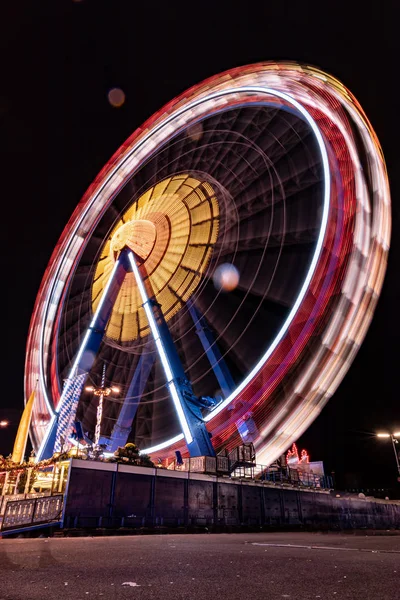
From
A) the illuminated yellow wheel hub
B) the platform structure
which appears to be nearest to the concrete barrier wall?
the platform structure

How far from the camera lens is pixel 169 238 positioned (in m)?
20.3

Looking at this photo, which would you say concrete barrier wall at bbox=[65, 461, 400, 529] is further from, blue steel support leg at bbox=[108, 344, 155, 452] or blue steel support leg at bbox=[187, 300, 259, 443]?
blue steel support leg at bbox=[108, 344, 155, 452]

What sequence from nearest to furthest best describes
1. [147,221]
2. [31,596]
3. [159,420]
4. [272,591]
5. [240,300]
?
[31,596] < [272,591] < [240,300] < [147,221] < [159,420]

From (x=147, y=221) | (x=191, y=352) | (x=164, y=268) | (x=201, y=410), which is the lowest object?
(x=201, y=410)

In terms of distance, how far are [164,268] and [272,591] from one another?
60.2ft

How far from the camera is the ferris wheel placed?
14727mm

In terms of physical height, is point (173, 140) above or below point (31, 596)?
above

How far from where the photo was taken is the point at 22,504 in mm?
9086

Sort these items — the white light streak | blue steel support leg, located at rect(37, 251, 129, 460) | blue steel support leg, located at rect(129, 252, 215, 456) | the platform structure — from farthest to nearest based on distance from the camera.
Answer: blue steel support leg, located at rect(37, 251, 129, 460), the white light streak, blue steel support leg, located at rect(129, 252, 215, 456), the platform structure

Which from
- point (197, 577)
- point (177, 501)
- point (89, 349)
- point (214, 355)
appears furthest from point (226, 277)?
point (197, 577)

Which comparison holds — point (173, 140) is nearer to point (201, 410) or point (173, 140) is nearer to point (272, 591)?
point (201, 410)

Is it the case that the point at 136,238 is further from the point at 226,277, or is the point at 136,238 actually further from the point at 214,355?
the point at 214,355

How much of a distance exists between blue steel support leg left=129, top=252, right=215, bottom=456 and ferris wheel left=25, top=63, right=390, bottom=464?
0.20ft

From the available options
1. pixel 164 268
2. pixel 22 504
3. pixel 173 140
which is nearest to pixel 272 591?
pixel 22 504
